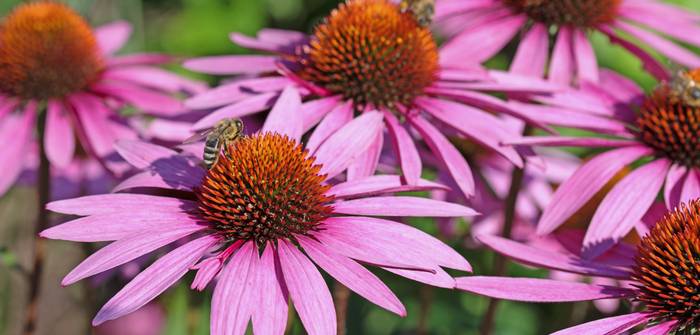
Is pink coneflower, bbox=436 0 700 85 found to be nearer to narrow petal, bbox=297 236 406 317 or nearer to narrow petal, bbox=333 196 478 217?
narrow petal, bbox=333 196 478 217

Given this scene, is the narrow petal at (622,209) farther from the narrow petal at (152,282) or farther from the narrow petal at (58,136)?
the narrow petal at (58,136)

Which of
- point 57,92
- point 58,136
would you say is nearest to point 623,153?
point 58,136

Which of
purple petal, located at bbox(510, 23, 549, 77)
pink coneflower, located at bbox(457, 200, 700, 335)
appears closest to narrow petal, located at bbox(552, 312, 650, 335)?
pink coneflower, located at bbox(457, 200, 700, 335)

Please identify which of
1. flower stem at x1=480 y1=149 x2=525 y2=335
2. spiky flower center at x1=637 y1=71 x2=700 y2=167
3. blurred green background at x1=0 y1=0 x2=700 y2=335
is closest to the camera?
spiky flower center at x1=637 y1=71 x2=700 y2=167

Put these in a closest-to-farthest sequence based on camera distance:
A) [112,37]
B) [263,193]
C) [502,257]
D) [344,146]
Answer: [263,193], [344,146], [502,257], [112,37]

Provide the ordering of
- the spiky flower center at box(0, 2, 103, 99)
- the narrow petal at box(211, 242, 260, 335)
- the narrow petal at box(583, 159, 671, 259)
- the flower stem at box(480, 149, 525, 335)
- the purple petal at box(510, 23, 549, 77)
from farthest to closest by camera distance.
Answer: the spiky flower center at box(0, 2, 103, 99) < the purple petal at box(510, 23, 549, 77) < the flower stem at box(480, 149, 525, 335) < the narrow petal at box(583, 159, 671, 259) < the narrow petal at box(211, 242, 260, 335)

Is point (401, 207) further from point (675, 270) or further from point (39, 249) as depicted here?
point (39, 249)

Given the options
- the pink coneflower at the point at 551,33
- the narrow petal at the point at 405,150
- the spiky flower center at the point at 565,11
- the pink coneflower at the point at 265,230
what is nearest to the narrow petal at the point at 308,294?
the pink coneflower at the point at 265,230

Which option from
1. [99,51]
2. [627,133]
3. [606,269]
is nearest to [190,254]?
[606,269]
